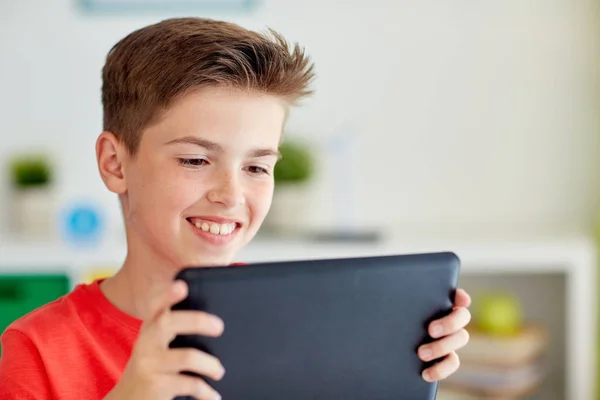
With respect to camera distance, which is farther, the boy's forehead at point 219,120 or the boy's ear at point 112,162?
the boy's ear at point 112,162

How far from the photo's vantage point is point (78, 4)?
3.04m

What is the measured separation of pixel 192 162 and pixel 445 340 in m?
0.36

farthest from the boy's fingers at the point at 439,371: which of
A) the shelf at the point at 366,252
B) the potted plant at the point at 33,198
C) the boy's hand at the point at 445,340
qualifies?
the potted plant at the point at 33,198

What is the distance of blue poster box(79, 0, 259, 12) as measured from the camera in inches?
118

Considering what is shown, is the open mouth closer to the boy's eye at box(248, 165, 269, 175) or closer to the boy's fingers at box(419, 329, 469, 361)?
the boy's eye at box(248, 165, 269, 175)

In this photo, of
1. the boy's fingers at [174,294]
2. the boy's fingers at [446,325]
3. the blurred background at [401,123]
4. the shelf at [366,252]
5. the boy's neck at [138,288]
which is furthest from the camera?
the blurred background at [401,123]

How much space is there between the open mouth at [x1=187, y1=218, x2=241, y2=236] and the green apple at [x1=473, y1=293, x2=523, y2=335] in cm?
177

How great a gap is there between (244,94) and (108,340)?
342 millimetres

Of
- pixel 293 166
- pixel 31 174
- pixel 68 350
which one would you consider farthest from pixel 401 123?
pixel 68 350

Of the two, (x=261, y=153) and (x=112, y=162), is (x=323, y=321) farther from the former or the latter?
→ (x=112, y=162)

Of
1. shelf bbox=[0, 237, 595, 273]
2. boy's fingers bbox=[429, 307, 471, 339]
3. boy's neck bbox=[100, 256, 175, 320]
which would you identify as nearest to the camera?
boy's fingers bbox=[429, 307, 471, 339]

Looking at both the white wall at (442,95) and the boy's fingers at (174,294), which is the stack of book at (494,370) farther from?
the boy's fingers at (174,294)

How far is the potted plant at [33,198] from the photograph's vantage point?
2.94 m

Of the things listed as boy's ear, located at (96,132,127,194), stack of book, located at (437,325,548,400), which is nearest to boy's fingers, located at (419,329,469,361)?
boy's ear, located at (96,132,127,194)
